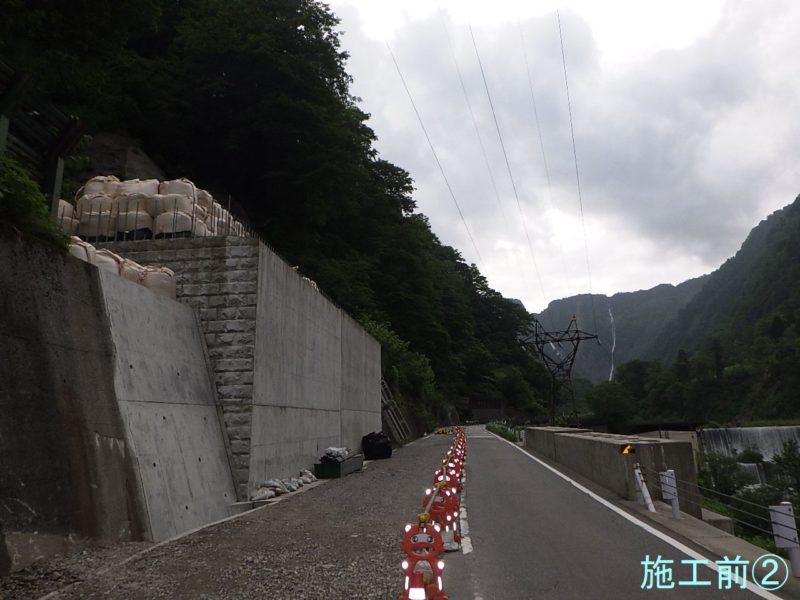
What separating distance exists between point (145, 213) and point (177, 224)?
1.20m

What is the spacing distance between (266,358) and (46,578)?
24.9 feet

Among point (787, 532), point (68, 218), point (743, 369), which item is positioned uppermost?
point (68, 218)

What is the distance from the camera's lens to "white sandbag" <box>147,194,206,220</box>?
1456 centimetres

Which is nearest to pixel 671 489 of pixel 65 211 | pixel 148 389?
pixel 148 389

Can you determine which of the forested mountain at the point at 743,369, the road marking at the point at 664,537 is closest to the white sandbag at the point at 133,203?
the road marking at the point at 664,537

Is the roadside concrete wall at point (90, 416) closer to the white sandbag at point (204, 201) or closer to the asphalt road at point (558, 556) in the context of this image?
the asphalt road at point (558, 556)

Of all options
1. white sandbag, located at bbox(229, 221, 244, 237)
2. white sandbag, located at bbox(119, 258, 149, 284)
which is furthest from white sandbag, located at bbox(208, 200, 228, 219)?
white sandbag, located at bbox(119, 258, 149, 284)

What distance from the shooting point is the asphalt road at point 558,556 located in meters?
5.35

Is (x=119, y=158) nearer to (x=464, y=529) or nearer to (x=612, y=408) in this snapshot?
(x=464, y=529)

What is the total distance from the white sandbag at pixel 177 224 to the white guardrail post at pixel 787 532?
13.3m

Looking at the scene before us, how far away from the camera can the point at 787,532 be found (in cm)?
556

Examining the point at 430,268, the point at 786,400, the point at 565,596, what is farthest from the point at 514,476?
the point at 786,400

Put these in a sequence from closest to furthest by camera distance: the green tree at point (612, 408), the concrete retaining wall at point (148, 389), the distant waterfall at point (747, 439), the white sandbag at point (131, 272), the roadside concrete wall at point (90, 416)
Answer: the roadside concrete wall at point (90, 416) < the concrete retaining wall at point (148, 389) < the white sandbag at point (131, 272) < the distant waterfall at point (747, 439) < the green tree at point (612, 408)

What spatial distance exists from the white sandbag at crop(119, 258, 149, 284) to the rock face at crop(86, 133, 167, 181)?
15521mm
